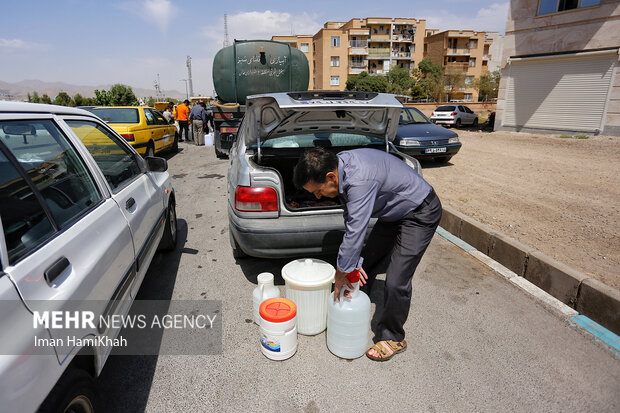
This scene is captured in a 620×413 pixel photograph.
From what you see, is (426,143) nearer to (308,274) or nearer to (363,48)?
(308,274)

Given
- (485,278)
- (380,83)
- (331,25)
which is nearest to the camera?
(485,278)

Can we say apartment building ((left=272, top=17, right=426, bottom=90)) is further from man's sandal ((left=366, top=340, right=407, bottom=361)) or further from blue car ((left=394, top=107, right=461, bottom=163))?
man's sandal ((left=366, top=340, right=407, bottom=361))

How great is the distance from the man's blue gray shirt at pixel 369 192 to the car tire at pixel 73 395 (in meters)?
1.44

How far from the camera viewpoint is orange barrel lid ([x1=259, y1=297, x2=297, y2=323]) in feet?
7.80

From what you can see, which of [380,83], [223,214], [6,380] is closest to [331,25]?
[380,83]

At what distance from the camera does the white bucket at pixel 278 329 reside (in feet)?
7.80

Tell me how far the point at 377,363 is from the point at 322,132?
2584 millimetres

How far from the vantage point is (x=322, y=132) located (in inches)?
161

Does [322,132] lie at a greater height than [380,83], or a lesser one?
lesser

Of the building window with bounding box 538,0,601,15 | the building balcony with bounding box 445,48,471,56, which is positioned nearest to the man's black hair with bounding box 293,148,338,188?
the building window with bounding box 538,0,601,15

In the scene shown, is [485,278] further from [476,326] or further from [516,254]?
[476,326]

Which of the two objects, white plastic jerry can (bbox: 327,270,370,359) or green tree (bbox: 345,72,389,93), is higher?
green tree (bbox: 345,72,389,93)

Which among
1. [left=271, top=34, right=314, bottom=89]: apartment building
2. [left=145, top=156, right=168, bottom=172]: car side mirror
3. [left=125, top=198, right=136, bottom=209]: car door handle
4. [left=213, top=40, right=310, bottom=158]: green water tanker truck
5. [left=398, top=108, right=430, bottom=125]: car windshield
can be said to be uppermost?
[left=271, top=34, right=314, bottom=89]: apartment building

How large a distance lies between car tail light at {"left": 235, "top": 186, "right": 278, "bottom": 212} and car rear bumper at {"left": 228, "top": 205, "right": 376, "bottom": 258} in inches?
4.1
